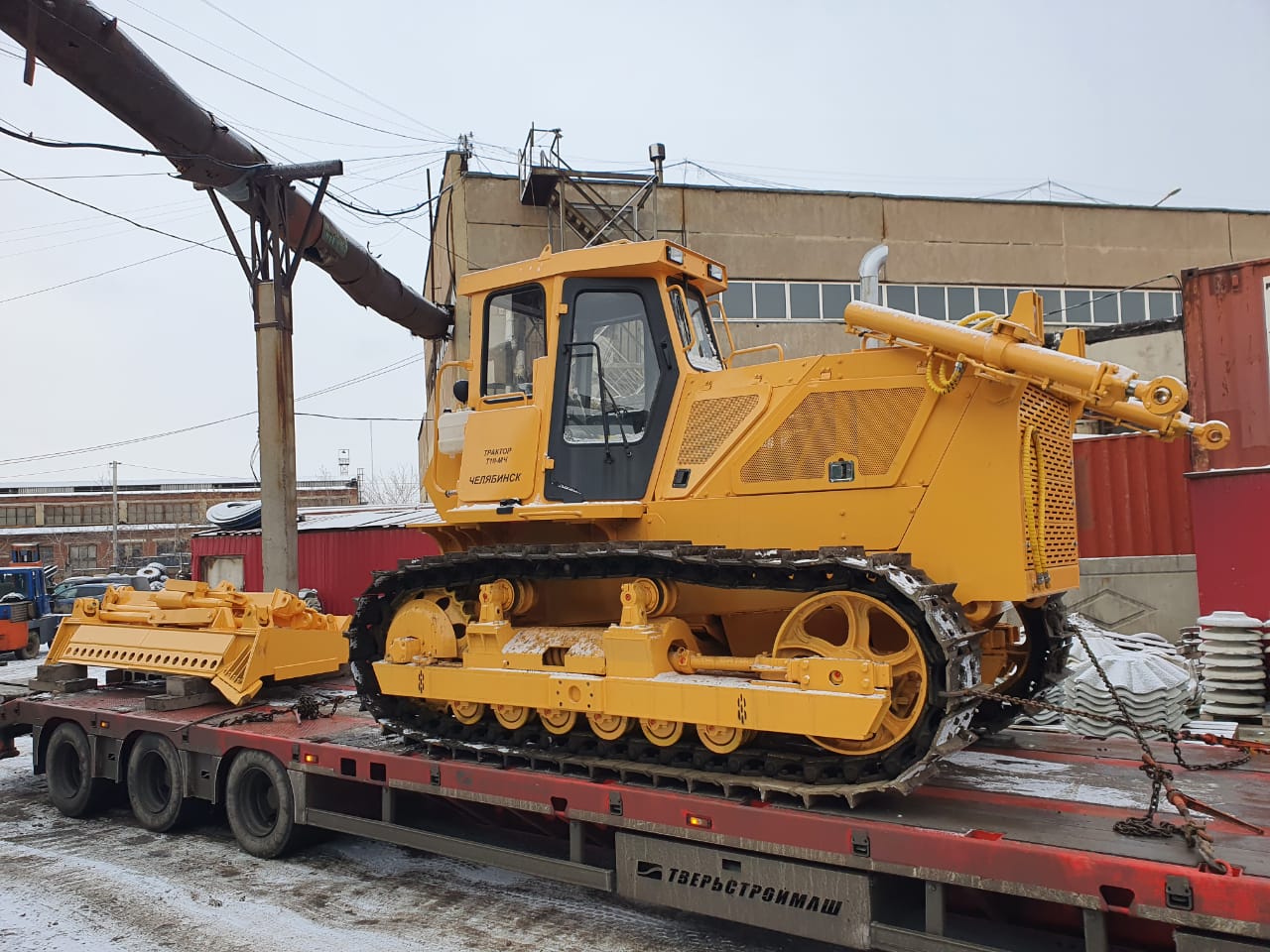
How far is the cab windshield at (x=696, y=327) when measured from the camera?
688 cm

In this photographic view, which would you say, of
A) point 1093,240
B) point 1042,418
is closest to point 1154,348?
point 1093,240

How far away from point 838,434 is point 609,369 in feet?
5.66

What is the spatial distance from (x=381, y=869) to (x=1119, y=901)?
529 centimetres

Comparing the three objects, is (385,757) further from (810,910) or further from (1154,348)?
(1154,348)

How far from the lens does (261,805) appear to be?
26.6 feet

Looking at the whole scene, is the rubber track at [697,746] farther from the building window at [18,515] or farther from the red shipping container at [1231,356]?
the building window at [18,515]

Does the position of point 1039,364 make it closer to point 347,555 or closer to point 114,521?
point 347,555

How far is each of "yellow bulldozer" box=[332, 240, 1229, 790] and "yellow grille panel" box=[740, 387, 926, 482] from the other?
0.01m

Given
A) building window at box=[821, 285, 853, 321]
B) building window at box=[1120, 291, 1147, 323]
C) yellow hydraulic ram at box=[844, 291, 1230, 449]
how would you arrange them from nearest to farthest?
yellow hydraulic ram at box=[844, 291, 1230, 449] < building window at box=[821, 285, 853, 321] < building window at box=[1120, 291, 1147, 323]

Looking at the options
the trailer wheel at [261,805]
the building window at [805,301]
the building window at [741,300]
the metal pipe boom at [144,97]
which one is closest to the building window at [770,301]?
the building window at [741,300]

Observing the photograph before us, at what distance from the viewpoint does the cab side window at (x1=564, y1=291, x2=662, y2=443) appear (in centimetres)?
680

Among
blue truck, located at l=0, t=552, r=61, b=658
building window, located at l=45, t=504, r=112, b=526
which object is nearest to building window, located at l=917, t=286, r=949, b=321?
blue truck, located at l=0, t=552, r=61, b=658

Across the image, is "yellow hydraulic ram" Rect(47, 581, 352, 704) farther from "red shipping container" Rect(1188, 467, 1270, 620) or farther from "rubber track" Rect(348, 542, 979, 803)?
"red shipping container" Rect(1188, 467, 1270, 620)

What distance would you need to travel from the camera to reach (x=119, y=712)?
8844 millimetres
